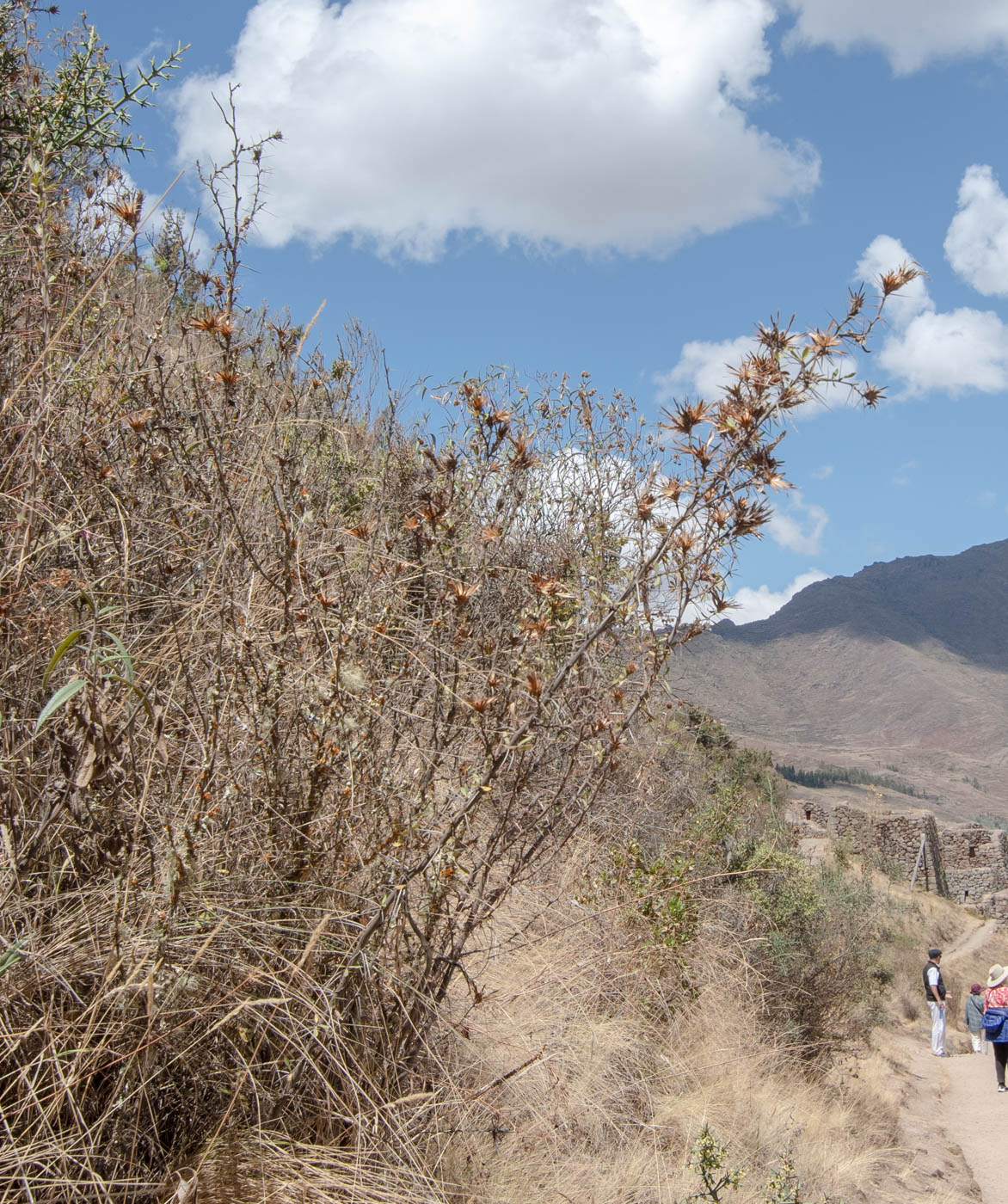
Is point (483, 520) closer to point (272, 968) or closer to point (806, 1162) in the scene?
point (272, 968)

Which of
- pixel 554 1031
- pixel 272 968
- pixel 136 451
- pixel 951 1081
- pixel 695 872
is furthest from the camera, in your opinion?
pixel 951 1081

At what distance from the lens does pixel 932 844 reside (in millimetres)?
31453

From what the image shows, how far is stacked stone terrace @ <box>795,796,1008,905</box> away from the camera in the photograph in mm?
28391

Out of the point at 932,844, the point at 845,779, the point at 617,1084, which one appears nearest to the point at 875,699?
the point at 845,779

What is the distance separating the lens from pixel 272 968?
2162 millimetres

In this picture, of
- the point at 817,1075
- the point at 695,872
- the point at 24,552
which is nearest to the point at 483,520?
the point at 24,552

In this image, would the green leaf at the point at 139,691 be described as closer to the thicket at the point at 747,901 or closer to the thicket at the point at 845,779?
the thicket at the point at 747,901

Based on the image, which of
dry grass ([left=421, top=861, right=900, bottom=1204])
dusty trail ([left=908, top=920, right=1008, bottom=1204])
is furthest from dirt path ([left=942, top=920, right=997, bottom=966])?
dry grass ([left=421, top=861, right=900, bottom=1204])

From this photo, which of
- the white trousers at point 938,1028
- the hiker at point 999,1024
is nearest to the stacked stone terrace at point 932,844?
the white trousers at point 938,1028

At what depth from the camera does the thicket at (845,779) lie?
95.0 metres

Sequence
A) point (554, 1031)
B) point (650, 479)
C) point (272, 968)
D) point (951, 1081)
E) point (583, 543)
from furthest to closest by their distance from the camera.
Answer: point (951, 1081), point (583, 543), point (554, 1031), point (650, 479), point (272, 968)

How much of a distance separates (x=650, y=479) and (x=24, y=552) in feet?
5.01

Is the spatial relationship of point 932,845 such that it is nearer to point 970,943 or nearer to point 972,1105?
point 970,943

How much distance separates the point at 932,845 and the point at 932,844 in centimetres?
3
